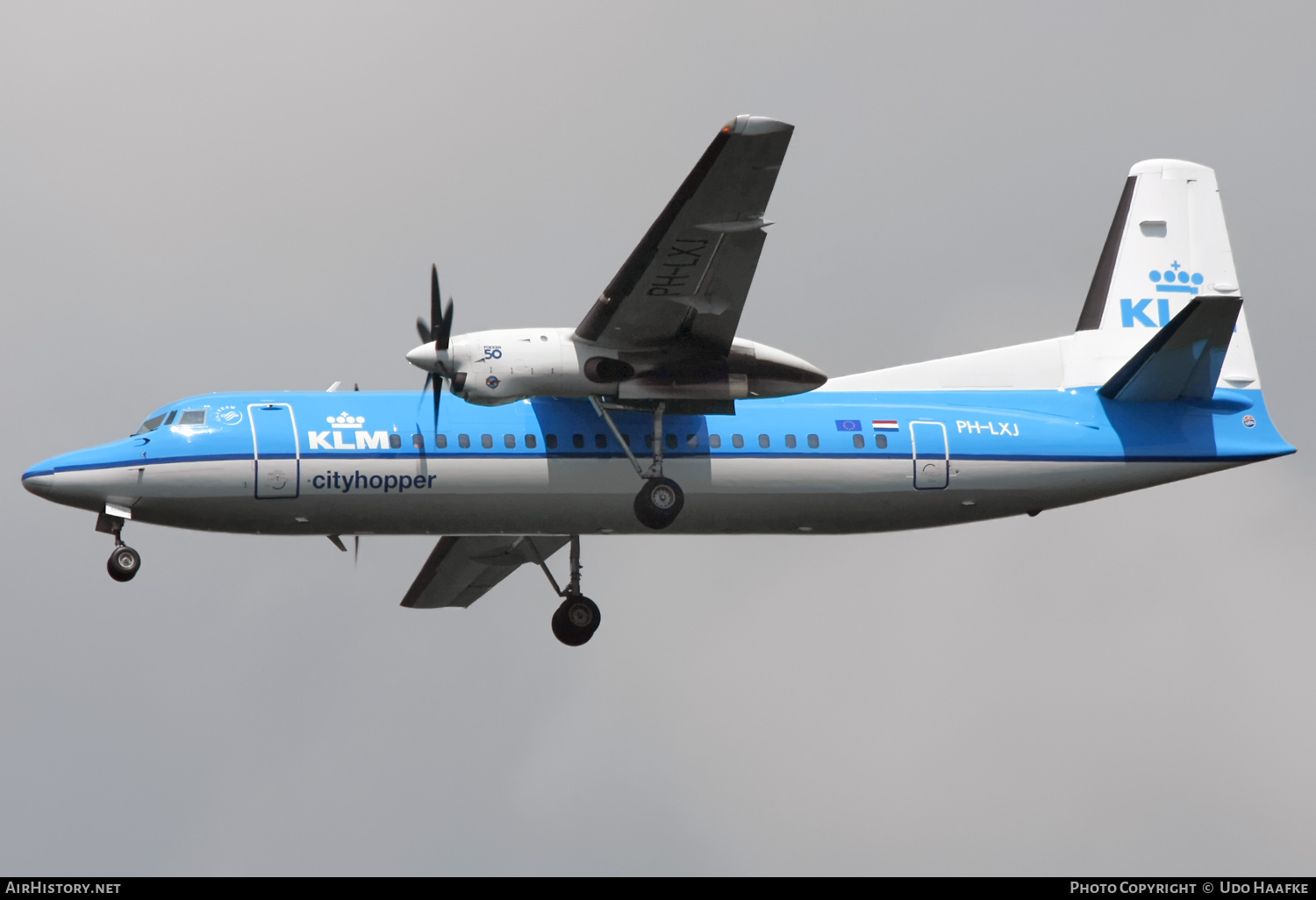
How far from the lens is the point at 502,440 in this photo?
2577 cm

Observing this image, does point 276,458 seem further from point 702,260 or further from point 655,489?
point 702,260

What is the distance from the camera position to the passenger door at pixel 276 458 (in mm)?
25172

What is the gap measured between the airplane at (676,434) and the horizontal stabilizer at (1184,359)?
3 centimetres

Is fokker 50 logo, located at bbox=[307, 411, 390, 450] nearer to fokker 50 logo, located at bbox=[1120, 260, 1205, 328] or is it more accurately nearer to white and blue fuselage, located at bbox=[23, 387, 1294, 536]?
white and blue fuselage, located at bbox=[23, 387, 1294, 536]

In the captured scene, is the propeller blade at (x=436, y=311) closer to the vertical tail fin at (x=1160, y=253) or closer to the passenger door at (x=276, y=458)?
the passenger door at (x=276, y=458)

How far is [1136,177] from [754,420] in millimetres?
8531

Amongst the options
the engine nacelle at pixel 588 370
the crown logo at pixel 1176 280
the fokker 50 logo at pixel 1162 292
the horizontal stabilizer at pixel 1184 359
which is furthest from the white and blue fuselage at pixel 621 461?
the crown logo at pixel 1176 280

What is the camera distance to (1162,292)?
1187 inches

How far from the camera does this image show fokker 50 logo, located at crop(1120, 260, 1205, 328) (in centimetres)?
2991

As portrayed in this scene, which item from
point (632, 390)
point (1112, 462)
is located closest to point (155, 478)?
point (632, 390)

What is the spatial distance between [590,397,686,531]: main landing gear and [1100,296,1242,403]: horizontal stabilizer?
682 centimetres

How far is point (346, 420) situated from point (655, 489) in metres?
4.30
